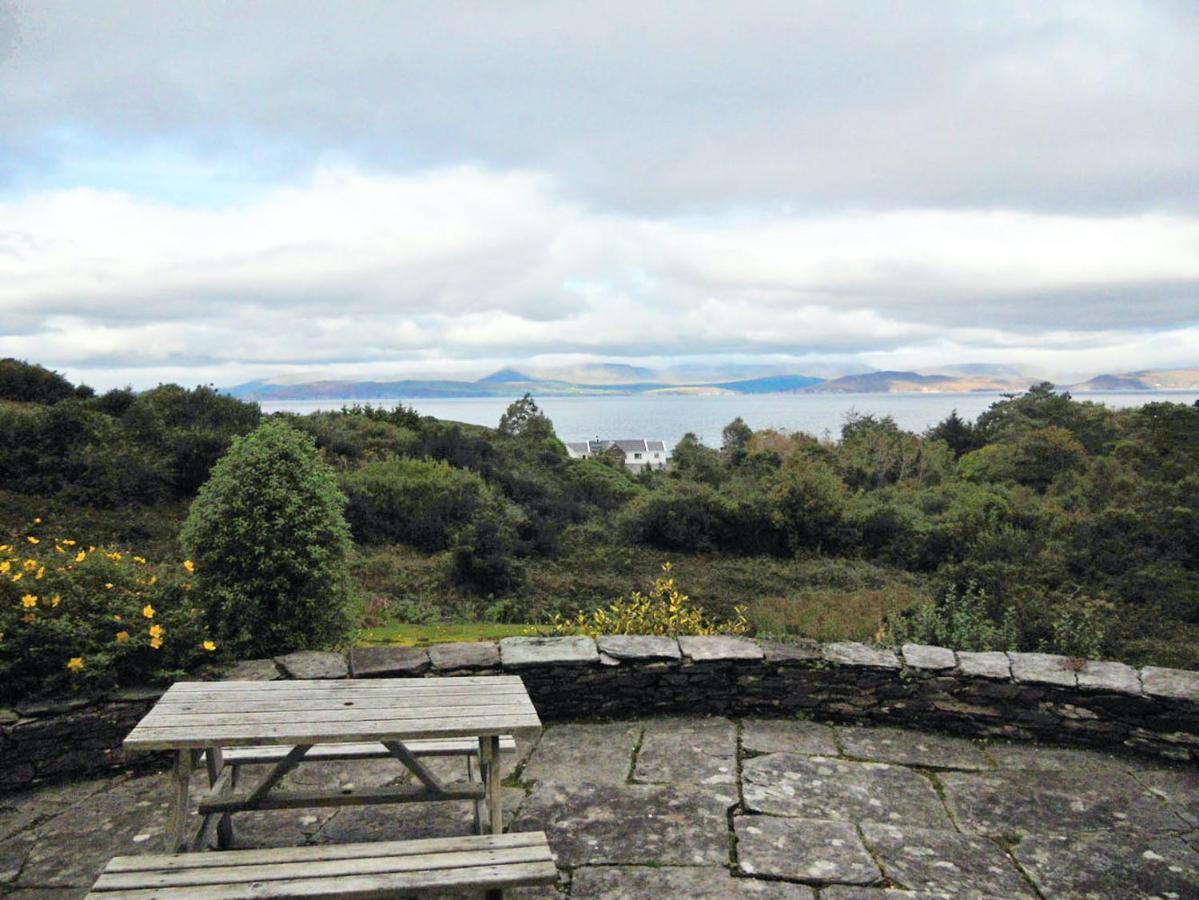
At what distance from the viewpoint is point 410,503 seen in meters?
14.4

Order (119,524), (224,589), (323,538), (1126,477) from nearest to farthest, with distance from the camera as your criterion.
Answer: (224,589), (323,538), (119,524), (1126,477)

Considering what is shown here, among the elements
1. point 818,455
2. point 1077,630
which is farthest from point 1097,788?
point 818,455

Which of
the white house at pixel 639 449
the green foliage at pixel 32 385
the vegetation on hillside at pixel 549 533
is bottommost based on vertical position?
the white house at pixel 639 449

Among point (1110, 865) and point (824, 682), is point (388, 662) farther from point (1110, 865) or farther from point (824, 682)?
point (1110, 865)

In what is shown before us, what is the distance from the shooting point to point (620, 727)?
4727mm

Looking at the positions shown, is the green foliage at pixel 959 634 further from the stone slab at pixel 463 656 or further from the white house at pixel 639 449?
the white house at pixel 639 449

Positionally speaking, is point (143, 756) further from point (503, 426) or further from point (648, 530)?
point (503, 426)

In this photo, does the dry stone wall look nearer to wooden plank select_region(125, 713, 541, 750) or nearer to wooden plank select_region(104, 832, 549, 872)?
wooden plank select_region(125, 713, 541, 750)

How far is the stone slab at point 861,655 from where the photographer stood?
4.76m

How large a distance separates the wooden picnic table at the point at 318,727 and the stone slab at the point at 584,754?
805 millimetres

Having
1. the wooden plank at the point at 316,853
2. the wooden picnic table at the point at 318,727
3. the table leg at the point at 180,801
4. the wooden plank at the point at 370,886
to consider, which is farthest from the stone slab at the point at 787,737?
the table leg at the point at 180,801

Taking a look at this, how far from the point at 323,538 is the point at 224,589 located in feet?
1.98

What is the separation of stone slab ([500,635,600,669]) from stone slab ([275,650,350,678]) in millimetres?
895

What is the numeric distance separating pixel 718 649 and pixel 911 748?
1.16 meters
